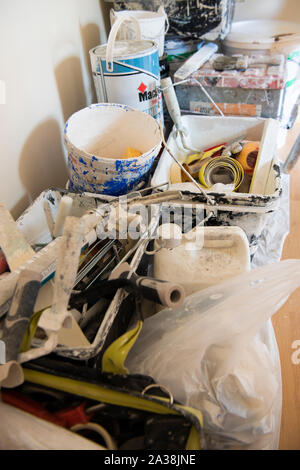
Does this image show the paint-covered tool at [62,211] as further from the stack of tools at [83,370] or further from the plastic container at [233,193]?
the plastic container at [233,193]

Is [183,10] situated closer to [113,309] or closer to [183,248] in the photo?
[183,248]

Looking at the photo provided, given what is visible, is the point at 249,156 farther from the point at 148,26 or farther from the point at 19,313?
the point at 19,313

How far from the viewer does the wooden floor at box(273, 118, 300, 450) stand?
2.41 ft

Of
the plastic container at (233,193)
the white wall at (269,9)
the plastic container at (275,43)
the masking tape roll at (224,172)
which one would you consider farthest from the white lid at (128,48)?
the white wall at (269,9)

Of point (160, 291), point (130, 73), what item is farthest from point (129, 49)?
point (160, 291)

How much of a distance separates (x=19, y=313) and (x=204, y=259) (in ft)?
1.31

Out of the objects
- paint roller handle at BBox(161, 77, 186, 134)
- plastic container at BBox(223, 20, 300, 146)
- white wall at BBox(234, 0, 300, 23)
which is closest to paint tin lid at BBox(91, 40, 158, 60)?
paint roller handle at BBox(161, 77, 186, 134)

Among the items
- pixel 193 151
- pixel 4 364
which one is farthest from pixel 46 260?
pixel 193 151

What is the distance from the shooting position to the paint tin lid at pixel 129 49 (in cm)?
102

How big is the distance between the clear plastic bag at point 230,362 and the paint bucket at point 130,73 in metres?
0.70

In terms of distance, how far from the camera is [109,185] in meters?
0.88

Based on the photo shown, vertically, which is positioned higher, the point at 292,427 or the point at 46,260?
the point at 46,260

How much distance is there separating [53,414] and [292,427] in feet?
1.69

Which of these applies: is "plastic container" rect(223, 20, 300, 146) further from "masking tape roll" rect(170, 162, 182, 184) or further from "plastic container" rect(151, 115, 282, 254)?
"masking tape roll" rect(170, 162, 182, 184)
